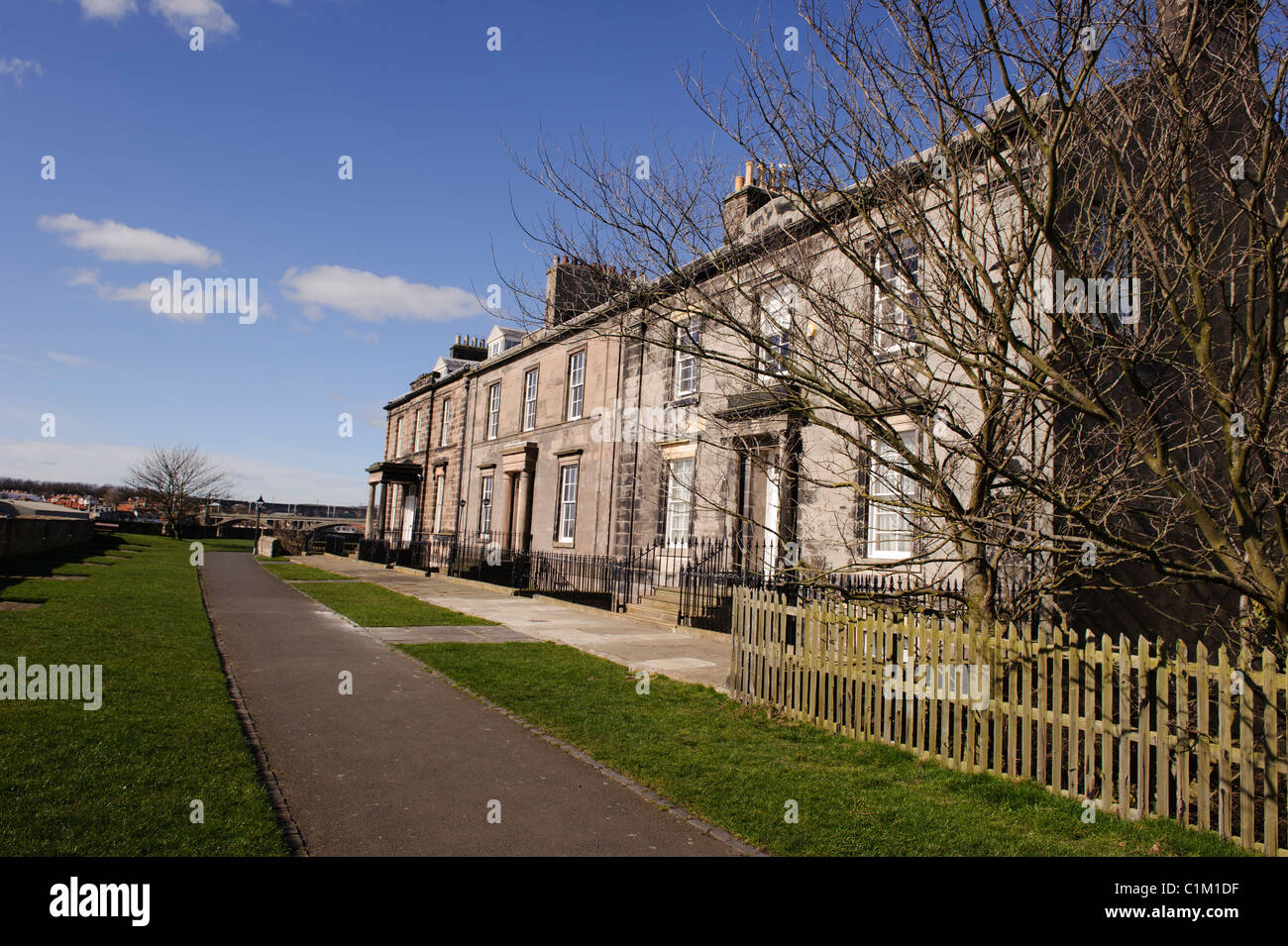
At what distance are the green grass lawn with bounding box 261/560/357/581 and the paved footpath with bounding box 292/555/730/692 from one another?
3.44 meters

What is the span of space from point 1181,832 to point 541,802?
14.1 feet

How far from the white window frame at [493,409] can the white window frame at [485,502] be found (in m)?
1.53

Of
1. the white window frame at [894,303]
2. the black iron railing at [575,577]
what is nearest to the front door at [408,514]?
the black iron railing at [575,577]

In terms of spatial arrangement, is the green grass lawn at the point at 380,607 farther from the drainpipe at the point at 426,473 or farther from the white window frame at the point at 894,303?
the drainpipe at the point at 426,473

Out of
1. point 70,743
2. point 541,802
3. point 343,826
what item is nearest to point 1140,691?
point 541,802

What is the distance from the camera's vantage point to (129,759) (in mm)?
5609

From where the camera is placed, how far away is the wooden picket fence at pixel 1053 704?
17.5ft

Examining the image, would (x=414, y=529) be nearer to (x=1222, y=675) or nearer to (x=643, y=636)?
(x=643, y=636)

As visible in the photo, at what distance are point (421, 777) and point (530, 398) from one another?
71.2 ft

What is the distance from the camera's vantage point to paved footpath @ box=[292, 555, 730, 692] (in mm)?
11273

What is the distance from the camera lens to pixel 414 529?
1432 inches

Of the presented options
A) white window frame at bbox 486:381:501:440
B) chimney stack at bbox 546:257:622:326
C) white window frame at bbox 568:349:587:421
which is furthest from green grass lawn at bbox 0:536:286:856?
white window frame at bbox 486:381:501:440

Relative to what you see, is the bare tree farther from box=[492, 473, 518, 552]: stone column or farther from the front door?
the front door

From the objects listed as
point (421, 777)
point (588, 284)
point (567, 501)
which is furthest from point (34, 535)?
point (421, 777)
